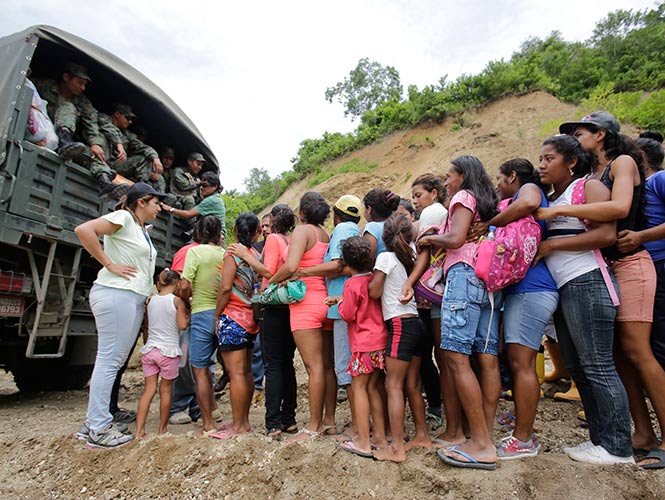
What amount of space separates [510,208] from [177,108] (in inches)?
180

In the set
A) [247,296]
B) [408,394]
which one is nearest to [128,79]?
[247,296]

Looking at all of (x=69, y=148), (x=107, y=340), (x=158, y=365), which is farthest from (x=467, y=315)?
(x=69, y=148)

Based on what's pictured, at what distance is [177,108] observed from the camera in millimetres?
5449

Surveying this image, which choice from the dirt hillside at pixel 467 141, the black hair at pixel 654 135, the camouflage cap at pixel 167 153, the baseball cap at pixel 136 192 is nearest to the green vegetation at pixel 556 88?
the dirt hillside at pixel 467 141

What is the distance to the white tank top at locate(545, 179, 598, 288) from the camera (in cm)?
233

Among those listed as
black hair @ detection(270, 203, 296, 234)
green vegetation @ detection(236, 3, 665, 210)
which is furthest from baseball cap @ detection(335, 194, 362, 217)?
green vegetation @ detection(236, 3, 665, 210)

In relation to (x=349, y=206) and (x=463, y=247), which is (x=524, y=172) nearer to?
(x=463, y=247)

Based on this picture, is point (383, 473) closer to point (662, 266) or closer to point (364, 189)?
point (662, 266)

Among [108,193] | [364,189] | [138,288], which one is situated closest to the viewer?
[138,288]

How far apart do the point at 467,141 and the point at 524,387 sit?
45.0 feet

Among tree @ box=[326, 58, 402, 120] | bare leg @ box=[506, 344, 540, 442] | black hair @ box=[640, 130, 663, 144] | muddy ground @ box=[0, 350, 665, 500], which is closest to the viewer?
muddy ground @ box=[0, 350, 665, 500]

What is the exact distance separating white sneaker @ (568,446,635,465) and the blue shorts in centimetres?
220

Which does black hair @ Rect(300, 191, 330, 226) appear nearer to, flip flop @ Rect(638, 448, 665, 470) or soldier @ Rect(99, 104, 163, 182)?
flip flop @ Rect(638, 448, 665, 470)

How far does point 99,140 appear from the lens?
444cm
